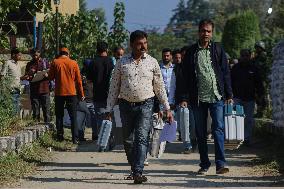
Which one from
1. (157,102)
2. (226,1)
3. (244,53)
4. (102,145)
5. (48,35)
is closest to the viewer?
(157,102)

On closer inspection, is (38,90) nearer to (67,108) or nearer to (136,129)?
(67,108)

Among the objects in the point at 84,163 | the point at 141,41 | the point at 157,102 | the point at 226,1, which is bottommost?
the point at 84,163

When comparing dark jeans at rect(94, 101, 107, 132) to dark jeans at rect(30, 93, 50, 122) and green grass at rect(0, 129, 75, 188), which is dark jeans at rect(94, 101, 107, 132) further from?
dark jeans at rect(30, 93, 50, 122)

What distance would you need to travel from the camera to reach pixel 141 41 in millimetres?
9625

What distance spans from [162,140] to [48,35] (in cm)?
1668

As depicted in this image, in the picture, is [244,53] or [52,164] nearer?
[52,164]

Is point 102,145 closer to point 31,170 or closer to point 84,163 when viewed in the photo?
point 84,163

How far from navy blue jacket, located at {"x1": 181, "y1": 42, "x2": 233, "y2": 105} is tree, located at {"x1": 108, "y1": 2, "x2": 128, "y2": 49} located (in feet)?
57.8

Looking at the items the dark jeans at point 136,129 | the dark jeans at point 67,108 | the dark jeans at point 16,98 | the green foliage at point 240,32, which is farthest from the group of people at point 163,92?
the green foliage at point 240,32

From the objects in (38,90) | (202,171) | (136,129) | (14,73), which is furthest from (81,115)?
(136,129)

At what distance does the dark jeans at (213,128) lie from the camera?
10.1 m

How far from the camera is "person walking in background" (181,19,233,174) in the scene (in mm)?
10148

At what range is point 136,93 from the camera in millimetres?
9523

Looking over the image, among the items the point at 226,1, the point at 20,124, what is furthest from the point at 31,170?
the point at 226,1
